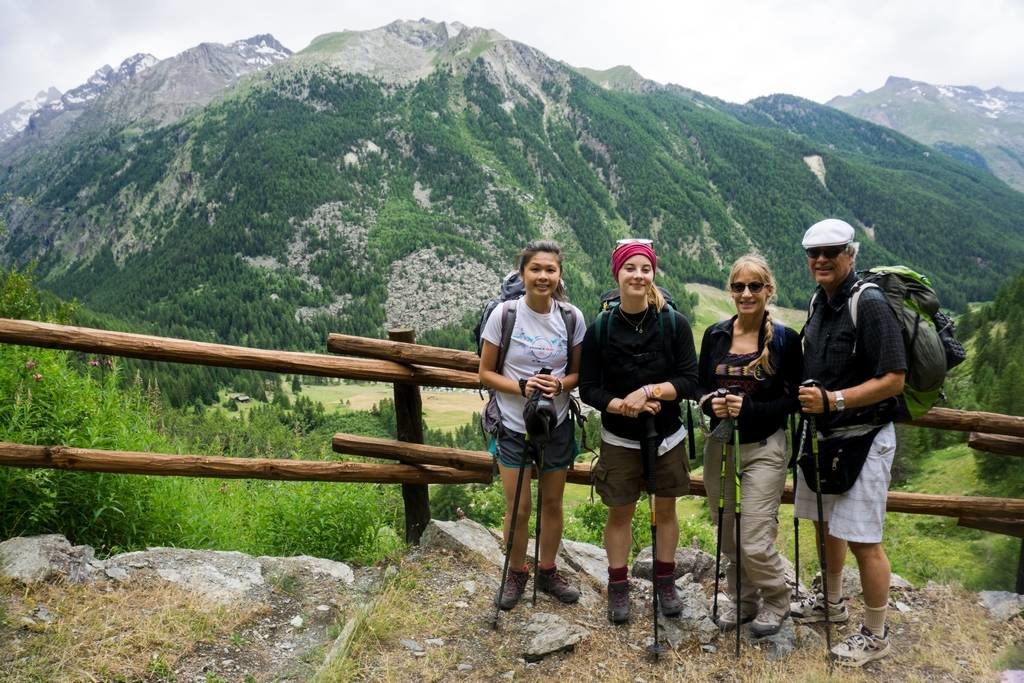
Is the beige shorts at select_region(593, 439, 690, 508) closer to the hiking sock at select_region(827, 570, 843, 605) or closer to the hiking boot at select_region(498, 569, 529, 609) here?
the hiking boot at select_region(498, 569, 529, 609)

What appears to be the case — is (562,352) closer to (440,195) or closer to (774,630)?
(774,630)

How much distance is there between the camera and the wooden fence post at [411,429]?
534 cm

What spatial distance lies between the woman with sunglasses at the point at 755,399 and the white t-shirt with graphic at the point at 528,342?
1.00 metres

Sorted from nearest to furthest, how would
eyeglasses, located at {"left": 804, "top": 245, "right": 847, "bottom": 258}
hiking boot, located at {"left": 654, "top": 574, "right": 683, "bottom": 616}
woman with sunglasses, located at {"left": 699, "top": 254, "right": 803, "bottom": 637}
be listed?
eyeglasses, located at {"left": 804, "top": 245, "right": 847, "bottom": 258}, woman with sunglasses, located at {"left": 699, "top": 254, "right": 803, "bottom": 637}, hiking boot, located at {"left": 654, "top": 574, "right": 683, "bottom": 616}

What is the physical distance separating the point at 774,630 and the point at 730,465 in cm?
124

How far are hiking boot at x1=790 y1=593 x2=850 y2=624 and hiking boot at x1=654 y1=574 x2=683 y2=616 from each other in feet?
3.13

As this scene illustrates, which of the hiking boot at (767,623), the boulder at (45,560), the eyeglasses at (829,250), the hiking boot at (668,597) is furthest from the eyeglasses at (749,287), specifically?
the boulder at (45,560)

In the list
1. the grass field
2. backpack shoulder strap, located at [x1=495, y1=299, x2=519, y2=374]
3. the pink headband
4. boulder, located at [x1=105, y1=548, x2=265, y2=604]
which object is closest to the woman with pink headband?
the pink headband

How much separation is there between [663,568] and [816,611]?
133 cm

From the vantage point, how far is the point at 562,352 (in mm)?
4258

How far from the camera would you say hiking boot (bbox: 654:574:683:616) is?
14.9 ft

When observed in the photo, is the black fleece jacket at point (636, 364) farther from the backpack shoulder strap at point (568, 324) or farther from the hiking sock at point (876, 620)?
the hiking sock at point (876, 620)

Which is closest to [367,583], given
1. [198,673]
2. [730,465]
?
[198,673]

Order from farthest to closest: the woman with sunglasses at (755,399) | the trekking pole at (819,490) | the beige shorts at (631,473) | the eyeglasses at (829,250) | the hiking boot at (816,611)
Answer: the hiking boot at (816,611), the beige shorts at (631,473), the woman with sunglasses at (755,399), the eyeglasses at (829,250), the trekking pole at (819,490)
